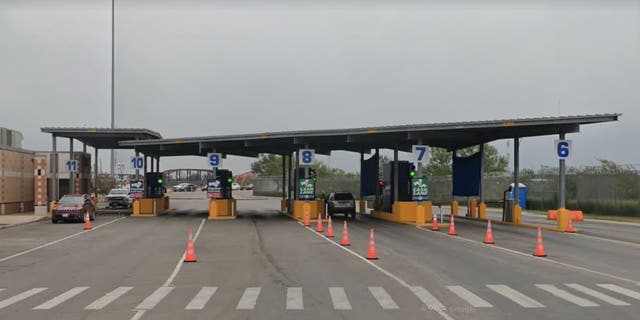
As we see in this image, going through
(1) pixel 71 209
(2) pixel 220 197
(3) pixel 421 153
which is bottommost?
(1) pixel 71 209

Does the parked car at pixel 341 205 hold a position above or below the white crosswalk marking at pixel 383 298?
above

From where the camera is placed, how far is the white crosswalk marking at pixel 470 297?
10.1 m

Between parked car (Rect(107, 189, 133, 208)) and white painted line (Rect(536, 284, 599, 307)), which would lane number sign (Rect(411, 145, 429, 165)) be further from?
parked car (Rect(107, 189, 133, 208))

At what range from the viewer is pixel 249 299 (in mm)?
10680

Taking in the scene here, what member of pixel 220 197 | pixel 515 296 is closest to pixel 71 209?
A: pixel 220 197

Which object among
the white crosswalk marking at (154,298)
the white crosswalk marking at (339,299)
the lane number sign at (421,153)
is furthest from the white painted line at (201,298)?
the lane number sign at (421,153)

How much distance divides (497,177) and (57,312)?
51338 millimetres

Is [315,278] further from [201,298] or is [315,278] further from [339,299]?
[201,298]

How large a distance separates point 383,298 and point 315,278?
2.65 m

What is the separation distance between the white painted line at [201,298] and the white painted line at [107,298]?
1.40m

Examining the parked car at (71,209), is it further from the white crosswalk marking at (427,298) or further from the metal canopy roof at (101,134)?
the white crosswalk marking at (427,298)

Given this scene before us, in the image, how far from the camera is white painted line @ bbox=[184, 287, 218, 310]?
32.9 ft

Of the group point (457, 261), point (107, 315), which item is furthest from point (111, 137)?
point (107, 315)

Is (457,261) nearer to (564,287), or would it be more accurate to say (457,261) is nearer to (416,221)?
(564,287)
